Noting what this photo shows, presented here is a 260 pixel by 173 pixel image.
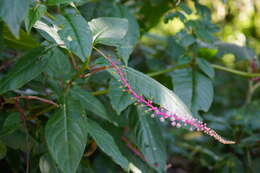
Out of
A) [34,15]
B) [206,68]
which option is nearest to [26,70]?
[34,15]

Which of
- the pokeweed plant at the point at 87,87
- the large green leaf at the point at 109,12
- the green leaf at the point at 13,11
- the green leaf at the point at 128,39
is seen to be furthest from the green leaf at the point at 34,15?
the large green leaf at the point at 109,12

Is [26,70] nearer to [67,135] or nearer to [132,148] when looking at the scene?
[67,135]

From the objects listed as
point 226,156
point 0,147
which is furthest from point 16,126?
point 226,156

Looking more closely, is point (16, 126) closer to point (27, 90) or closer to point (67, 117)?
point (67, 117)

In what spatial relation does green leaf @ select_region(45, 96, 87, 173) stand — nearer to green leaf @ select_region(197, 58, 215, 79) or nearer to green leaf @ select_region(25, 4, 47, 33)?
green leaf @ select_region(25, 4, 47, 33)

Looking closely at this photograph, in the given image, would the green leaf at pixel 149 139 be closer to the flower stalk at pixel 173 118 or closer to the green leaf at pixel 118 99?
the green leaf at pixel 118 99
